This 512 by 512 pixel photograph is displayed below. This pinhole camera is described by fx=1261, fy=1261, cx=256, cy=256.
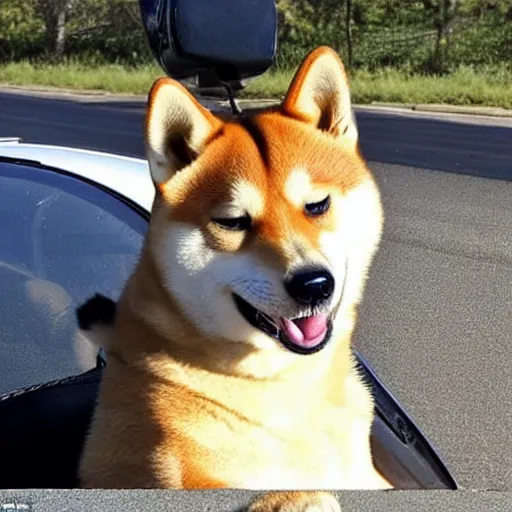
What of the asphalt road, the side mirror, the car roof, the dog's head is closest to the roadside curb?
the asphalt road

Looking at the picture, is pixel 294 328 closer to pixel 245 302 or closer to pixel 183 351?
pixel 245 302

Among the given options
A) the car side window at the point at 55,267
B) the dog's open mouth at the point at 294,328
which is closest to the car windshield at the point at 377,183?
the car side window at the point at 55,267

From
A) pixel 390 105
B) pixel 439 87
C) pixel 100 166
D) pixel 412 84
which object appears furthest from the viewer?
pixel 439 87

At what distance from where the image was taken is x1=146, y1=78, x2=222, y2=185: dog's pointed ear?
4.81ft

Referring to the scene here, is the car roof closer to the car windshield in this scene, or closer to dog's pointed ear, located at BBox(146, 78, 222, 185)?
the car windshield

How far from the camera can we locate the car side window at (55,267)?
249cm

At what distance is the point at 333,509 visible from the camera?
1278 mm

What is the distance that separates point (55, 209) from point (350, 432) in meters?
1.01

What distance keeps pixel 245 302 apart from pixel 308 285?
103mm

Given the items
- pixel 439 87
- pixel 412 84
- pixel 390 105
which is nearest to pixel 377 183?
pixel 412 84

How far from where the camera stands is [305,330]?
59.1 inches

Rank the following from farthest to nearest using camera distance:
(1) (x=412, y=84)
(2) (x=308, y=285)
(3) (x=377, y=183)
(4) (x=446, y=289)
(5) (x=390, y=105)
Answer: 1. (5) (x=390, y=105)
2. (1) (x=412, y=84)
3. (4) (x=446, y=289)
4. (3) (x=377, y=183)
5. (2) (x=308, y=285)

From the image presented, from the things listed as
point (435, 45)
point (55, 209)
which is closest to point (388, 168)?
point (435, 45)

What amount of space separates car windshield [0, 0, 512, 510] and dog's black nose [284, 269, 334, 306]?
145mm
